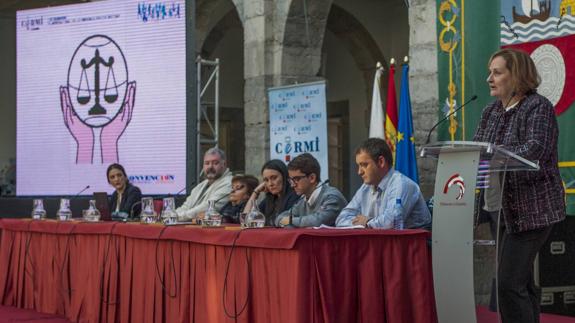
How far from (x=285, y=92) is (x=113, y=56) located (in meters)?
1.88

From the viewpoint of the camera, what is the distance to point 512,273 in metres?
3.84

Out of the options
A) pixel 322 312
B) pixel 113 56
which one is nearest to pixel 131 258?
pixel 322 312

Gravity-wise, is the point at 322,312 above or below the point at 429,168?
below

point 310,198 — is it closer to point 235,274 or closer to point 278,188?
point 278,188

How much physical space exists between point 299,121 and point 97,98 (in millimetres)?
2280

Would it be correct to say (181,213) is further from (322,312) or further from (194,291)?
(322,312)

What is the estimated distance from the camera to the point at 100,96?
31.2 feet

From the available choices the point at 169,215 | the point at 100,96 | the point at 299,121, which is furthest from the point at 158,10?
the point at 169,215

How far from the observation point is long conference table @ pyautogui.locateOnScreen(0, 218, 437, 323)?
4.25 metres

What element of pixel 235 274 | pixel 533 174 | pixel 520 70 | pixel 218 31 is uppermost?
pixel 218 31

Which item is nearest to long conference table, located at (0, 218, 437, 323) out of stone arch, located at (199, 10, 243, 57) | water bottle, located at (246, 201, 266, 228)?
water bottle, located at (246, 201, 266, 228)

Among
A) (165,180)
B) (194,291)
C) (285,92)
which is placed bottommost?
(194,291)

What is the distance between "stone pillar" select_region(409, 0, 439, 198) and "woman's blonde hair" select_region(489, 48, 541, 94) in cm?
345

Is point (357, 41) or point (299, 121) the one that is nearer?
point (299, 121)
